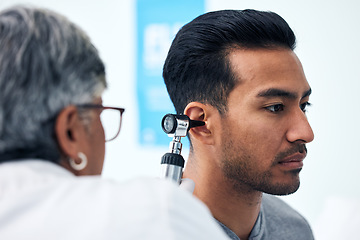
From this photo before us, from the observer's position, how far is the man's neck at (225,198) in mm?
1252

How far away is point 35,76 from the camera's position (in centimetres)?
65

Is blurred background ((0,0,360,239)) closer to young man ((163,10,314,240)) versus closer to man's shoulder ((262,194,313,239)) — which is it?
young man ((163,10,314,240))

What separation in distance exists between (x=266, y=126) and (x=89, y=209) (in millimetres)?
689

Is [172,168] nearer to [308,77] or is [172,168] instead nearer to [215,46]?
[215,46]

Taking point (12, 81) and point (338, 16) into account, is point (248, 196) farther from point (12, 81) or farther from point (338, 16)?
point (338, 16)

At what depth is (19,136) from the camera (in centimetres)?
67

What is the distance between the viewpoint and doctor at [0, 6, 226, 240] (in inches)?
23.5

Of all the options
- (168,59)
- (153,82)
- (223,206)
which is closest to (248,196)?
(223,206)

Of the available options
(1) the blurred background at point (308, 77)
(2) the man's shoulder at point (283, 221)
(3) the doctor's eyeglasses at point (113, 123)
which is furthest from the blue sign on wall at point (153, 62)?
(3) the doctor's eyeglasses at point (113, 123)

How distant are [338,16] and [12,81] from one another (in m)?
2.03

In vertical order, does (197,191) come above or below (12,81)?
below

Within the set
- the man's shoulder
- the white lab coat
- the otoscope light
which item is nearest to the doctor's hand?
the otoscope light

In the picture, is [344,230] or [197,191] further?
[344,230]

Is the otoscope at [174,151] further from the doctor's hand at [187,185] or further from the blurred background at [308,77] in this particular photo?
the blurred background at [308,77]
